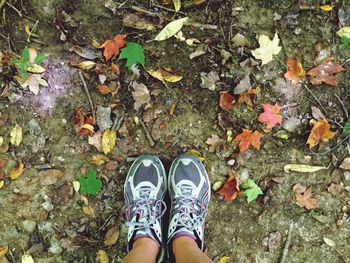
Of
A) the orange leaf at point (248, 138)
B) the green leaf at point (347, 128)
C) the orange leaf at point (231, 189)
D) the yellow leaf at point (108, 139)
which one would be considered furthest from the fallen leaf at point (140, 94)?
the green leaf at point (347, 128)

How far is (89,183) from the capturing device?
3420 millimetres

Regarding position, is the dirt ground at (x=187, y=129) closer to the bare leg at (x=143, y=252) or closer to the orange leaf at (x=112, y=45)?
the orange leaf at (x=112, y=45)

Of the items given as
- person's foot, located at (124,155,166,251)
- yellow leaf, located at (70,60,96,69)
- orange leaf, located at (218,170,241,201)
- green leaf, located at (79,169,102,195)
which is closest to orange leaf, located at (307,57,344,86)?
orange leaf, located at (218,170,241,201)

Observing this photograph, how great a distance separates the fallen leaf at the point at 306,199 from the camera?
3449 mm

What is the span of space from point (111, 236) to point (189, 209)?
0.65 meters

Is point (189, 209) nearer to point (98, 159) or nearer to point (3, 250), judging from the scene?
point (98, 159)

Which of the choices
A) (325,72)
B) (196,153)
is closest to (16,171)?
(196,153)

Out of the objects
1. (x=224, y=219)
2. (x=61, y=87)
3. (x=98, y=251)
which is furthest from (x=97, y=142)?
(x=224, y=219)

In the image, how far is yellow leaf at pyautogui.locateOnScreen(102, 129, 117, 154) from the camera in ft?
11.1

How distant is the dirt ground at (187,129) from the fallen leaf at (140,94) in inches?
1.9

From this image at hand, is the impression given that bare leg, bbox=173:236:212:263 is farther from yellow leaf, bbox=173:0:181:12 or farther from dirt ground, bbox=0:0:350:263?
yellow leaf, bbox=173:0:181:12

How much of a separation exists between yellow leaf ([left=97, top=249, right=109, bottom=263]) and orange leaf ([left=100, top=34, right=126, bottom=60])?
4.94ft

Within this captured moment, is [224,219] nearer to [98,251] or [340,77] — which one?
[98,251]

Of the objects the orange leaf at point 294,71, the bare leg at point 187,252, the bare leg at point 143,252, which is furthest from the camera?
the orange leaf at point 294,71
